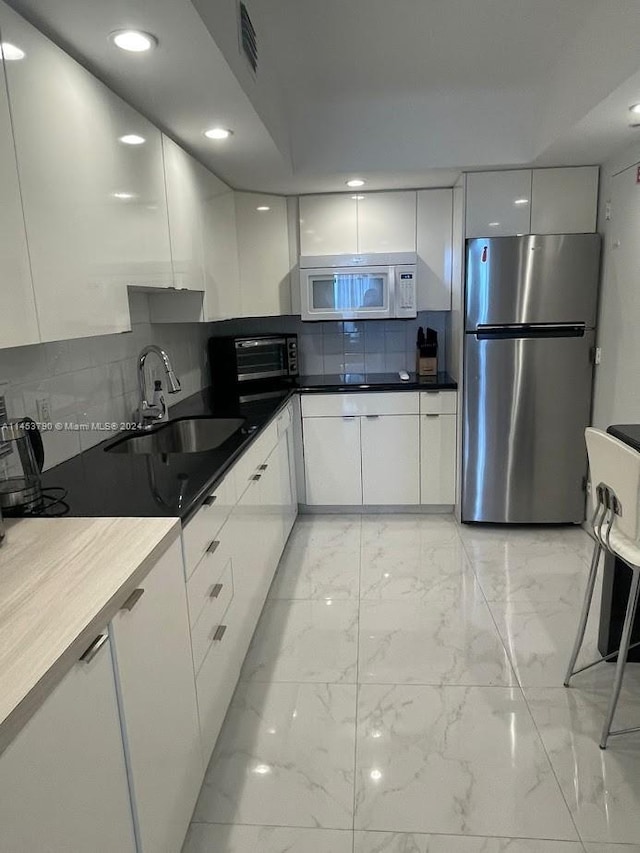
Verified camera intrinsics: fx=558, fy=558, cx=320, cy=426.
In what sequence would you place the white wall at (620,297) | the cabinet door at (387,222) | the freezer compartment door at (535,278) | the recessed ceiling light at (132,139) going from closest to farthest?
the recessed ceiling light at (132,139)
the white wall at (620,297)
the freezer compartment door at (535,278)
the cabinet door at (387,222)

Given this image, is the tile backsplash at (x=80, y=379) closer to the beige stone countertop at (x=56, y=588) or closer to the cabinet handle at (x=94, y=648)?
the beige stone countertop at (x=56, y=588)

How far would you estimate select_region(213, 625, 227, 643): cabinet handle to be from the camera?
1.77 metres

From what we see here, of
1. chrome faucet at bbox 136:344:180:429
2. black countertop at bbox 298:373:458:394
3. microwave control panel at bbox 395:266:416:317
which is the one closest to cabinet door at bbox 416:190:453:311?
microwave control panel at bbox 395:266:416:317

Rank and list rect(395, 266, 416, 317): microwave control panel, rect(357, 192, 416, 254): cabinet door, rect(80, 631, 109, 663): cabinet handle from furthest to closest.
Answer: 1. rect(357, 192, 416, 254): cabinet door
2. rect(395, 266, 416, 317): microwave control panel
3. rect(80, 631, 109, 663): cabinet handle

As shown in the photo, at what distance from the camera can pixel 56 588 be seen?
1.10 metres

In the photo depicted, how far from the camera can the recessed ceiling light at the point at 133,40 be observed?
150cm

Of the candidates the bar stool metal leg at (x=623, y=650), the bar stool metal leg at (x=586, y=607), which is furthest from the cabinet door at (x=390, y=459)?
the bar stool metal leg at (x=623, y=650)

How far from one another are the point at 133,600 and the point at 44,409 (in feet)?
3.33

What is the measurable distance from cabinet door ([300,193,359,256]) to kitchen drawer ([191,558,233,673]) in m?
2.39

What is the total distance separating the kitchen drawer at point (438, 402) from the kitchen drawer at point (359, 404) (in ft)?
0.17

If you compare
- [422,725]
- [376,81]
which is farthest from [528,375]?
[422,725]

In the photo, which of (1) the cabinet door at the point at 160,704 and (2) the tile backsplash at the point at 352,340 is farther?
(2) the tile backsplash at the point at 352,340

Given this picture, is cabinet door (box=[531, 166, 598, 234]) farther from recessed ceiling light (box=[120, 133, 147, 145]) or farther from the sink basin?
recessed ceiling light (box=[120, 133, 147, 145])

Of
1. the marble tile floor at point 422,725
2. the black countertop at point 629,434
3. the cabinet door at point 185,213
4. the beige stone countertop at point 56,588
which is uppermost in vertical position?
the cabinet door at point 185,213
